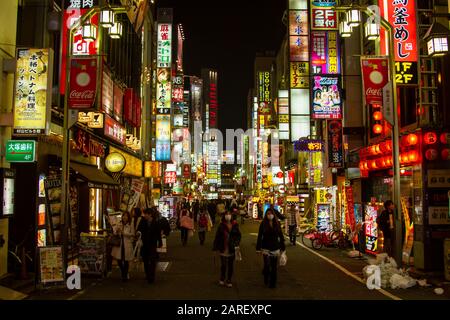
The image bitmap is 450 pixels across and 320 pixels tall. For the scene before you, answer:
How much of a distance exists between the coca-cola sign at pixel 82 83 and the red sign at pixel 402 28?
8.72 m

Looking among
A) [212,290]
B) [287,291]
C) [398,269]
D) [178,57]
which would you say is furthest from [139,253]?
[178,57]

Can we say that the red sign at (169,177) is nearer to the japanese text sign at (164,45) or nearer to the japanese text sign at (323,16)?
the japanese text sign at (164,45)

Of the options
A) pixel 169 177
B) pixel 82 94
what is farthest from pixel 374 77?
pixel 169 177

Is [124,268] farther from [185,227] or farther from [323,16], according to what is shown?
[323,16]

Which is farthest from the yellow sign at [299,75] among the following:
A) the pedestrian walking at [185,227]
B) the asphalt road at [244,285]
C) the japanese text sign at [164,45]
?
the asphalt road at [244,285]

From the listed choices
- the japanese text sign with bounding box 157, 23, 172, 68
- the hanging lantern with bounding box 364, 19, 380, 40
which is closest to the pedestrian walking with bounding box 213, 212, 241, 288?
the hanging lantern with bounding box 364, 19, 380, 40

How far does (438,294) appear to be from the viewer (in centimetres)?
1052

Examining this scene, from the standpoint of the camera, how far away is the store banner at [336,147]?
2288cm

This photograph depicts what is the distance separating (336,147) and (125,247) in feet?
44.6

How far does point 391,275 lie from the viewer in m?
11.7

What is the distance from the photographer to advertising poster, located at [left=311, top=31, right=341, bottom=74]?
23.3 meters

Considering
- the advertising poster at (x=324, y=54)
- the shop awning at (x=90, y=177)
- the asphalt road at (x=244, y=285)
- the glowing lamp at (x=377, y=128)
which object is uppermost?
the advertising poster at (x=324, y=54)

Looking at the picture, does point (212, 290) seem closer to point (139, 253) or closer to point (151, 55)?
point (139, 253)
